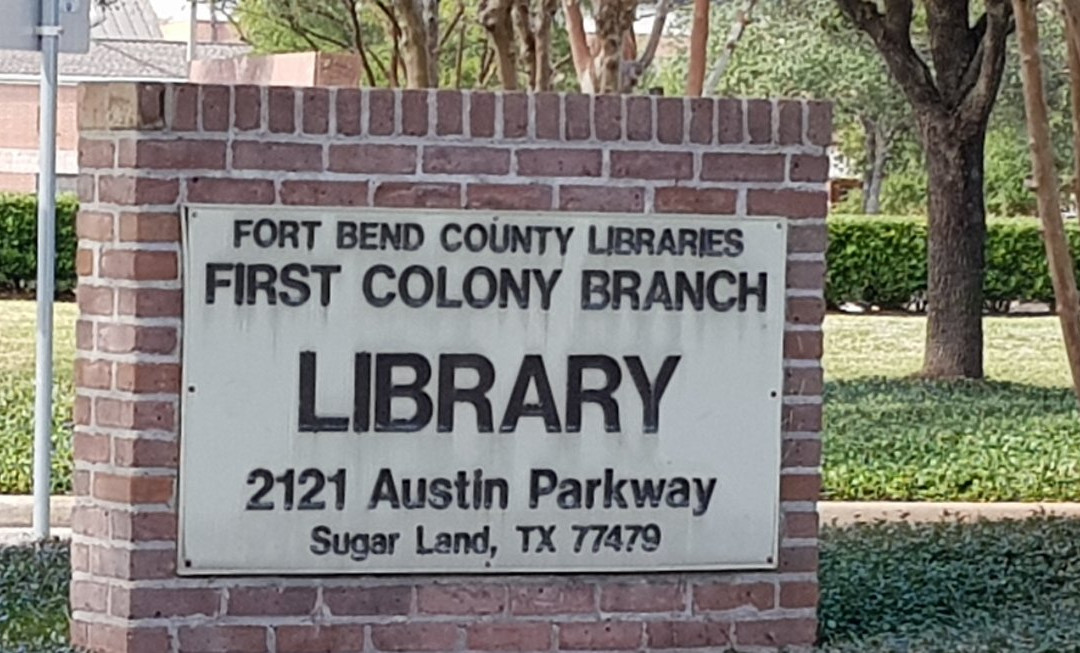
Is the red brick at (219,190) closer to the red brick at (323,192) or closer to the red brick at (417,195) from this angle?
the red brick at (323,192)

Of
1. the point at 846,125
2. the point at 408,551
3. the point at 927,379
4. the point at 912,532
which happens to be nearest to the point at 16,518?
the point at 912,532

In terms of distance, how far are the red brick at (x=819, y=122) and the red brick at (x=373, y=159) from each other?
1.07 meters

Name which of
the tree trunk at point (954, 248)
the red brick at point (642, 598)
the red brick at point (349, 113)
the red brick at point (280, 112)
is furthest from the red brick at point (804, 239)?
the tree trunk at point (954, 248)

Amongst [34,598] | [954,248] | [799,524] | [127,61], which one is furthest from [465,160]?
[127,61]

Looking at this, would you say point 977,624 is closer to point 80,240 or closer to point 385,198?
point 385,198

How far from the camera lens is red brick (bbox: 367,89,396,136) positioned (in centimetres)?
553

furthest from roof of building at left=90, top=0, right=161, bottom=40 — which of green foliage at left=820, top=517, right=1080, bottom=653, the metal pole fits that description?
green foliage at left=820, top=517, right=1080, bottom=653

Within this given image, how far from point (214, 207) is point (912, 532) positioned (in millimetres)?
3563

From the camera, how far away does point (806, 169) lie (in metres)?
5.80

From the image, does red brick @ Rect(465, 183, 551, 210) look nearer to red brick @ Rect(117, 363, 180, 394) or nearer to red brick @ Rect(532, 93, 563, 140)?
red brick @ Rect(532, 93, 563, 140)

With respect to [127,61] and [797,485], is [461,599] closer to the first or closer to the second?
[797,485]

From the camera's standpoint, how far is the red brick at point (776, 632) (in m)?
5.90

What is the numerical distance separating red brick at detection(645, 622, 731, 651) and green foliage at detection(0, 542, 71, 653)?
154 centimetres

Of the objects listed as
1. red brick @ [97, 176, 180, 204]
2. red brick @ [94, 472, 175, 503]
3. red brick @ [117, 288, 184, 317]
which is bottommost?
red brick @ [94, 472, 175, 503]
